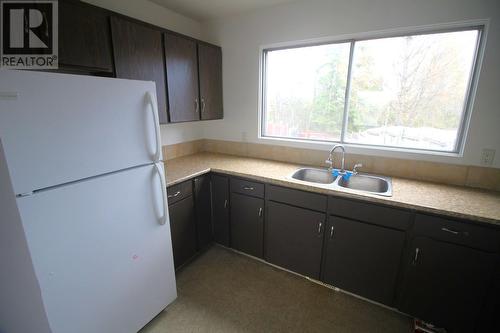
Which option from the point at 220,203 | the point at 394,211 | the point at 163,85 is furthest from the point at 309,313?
the point at 163,85

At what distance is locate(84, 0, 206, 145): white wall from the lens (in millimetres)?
1979

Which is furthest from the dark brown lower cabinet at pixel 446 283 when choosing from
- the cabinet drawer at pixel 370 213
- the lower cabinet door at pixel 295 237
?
the lower cabinet door at pixel 295 237

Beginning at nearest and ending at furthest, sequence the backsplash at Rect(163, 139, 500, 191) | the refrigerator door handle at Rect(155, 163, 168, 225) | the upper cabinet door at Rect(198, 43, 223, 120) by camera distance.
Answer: the refrigerator door handle at Rect(155, 163, 168, 225)
the backsplash at Rect(163, 139, 500, 191)
the upper cabinet door at Rect(198, 43, 223, 120)

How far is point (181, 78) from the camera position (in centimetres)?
220

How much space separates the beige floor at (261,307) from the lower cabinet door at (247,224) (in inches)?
8.3

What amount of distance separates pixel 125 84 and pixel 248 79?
1.56 metres

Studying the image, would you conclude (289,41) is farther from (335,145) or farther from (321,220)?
(321,220)

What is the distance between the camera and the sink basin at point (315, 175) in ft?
7.25

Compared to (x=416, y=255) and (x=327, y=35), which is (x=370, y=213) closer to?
(x=416, y=255)

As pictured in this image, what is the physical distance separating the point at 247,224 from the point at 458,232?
154 cm

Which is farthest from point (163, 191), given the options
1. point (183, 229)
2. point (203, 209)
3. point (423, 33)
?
point (423, 33)

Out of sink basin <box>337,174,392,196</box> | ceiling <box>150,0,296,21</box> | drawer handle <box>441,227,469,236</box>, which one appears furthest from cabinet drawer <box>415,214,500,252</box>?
ceiling <box>150,0,296,21</box>

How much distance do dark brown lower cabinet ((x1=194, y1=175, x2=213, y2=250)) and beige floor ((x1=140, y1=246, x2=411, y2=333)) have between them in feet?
0.96

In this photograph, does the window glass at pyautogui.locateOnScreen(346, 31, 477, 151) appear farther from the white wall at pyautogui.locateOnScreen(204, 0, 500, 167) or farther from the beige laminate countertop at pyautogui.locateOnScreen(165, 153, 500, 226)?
the beige laminate countertop at pyautogui.locateOnScreen(165, 153, 500, 226)
